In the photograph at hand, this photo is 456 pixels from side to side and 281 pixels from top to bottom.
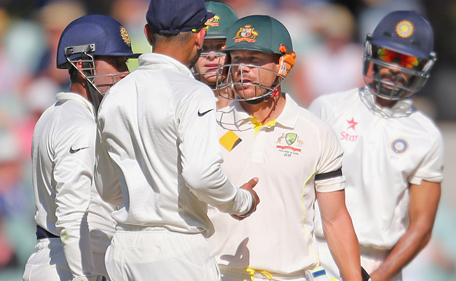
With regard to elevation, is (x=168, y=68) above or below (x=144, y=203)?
above

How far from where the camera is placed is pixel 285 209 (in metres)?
3.03

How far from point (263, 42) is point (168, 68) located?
733mm

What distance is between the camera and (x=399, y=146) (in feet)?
13.1

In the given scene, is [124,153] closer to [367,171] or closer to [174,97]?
[174,97]

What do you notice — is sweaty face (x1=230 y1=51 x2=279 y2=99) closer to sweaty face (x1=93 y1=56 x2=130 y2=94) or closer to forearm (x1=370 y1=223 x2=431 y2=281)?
sweaty face (x1=93 y1=56 x2=130 y2=94)

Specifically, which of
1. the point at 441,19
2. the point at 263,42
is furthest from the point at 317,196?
the point at 441,19

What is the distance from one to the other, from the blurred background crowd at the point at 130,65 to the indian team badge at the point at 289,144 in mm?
3125

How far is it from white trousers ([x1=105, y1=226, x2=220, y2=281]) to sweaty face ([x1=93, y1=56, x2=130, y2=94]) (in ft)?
3.44

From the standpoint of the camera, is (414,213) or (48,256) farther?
(414,213)

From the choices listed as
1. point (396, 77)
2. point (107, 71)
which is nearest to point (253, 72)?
point (107, 71)

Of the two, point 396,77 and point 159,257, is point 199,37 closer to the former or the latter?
point 159,257

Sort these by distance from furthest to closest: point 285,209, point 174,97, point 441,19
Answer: point 441,19, point 285,209, point 174,97

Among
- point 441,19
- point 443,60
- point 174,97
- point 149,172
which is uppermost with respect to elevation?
point 174,97

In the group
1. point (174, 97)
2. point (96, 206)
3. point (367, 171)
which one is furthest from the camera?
point (367, 171)
